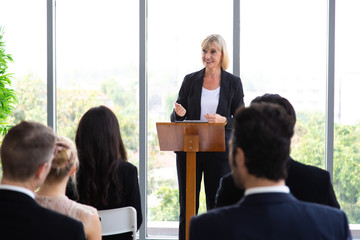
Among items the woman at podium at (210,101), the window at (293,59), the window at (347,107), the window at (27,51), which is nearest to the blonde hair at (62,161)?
the woman at podium at (210,101)

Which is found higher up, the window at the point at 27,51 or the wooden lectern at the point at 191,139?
the window at the point at 27,51

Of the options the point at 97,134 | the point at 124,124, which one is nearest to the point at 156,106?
the point at 124,124

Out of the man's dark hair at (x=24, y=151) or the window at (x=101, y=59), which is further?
the window at (x=101, y=59)

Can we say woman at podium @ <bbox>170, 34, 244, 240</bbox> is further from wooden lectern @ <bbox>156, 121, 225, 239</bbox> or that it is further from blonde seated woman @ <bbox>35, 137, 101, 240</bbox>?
blonde seated woman @ <bbox>35, 137, 101, 240</bbox>

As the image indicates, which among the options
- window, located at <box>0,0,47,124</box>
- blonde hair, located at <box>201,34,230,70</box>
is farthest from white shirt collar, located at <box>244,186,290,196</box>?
window, located at <box>0,0,47,124</box>

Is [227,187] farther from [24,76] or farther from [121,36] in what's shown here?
[24,76]

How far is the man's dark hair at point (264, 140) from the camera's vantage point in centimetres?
155

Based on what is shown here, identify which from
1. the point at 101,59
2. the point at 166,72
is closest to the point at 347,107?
the point at 166,72

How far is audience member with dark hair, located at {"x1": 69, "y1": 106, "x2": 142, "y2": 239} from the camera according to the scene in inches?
111

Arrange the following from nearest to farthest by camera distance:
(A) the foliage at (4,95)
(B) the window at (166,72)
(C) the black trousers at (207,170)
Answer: (C) the black trousers at (207,170)
(A) the foliage at (4,95)
(B) the window at (166,72)

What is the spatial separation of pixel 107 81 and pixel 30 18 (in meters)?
1.14

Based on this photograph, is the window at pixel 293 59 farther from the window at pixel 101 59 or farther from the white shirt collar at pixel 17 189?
the white shirt collar at pixel 17 189

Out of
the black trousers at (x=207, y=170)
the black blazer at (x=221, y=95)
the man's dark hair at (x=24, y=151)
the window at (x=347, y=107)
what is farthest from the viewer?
the window at (x=347, y=107)

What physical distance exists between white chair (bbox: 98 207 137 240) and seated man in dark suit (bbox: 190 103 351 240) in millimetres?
1209
